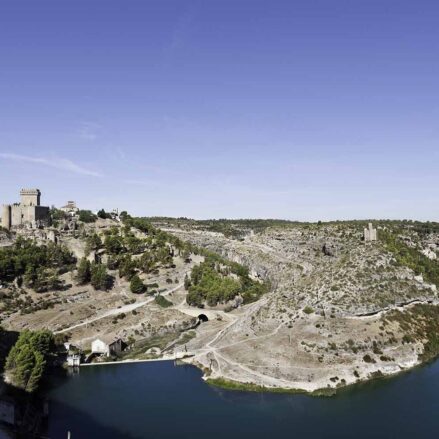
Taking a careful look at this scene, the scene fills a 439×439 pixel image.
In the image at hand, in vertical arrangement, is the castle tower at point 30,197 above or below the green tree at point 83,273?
above

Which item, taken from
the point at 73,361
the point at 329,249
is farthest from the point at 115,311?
the point at 329,249

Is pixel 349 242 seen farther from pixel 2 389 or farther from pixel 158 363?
pixel 2 389

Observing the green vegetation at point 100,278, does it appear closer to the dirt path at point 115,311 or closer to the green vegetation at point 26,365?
the dirt path at point 115,311

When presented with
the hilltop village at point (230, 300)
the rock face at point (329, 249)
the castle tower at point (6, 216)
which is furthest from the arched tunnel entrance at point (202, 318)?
the castle tower at point (6, 216)

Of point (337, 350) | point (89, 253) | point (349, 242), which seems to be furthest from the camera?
point (89, 253)

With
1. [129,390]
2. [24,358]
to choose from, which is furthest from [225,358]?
[24,358]

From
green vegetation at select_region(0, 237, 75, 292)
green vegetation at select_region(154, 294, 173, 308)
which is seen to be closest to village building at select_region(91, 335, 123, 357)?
green vegetation at select_region(154, 294, 173, 308)
